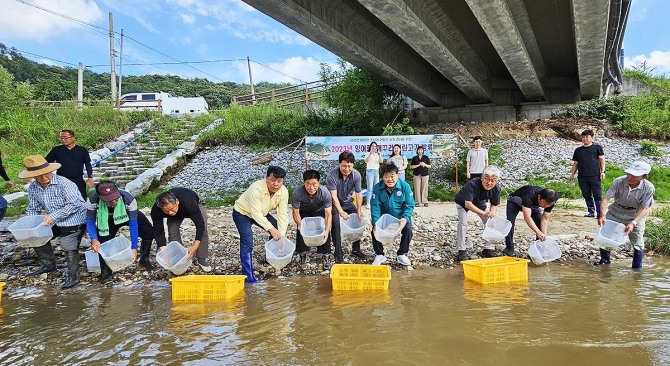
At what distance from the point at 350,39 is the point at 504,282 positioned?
603 centimetres

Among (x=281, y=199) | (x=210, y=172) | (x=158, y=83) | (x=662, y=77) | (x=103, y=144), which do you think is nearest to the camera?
(x=281, y=199)

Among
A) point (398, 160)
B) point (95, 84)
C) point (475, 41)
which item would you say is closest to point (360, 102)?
point (475, 41)

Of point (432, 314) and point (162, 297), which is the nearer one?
point (432, 314)

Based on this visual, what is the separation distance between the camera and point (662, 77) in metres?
19.0

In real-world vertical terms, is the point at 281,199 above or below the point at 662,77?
below

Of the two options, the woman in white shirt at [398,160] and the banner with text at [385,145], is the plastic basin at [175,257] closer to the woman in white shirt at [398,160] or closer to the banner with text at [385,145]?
the woman in white shirt at [398,160]

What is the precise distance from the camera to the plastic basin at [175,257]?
452 cm

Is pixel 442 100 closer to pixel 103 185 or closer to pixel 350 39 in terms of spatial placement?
pixel 350 39

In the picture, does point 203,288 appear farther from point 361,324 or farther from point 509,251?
point 509,251

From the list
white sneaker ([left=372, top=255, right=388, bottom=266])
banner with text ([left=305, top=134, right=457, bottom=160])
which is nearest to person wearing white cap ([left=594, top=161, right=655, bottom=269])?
white sneaker ([left=372, top=255, right=388, bottom=266])

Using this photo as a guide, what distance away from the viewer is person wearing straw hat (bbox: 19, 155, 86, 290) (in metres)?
4.55

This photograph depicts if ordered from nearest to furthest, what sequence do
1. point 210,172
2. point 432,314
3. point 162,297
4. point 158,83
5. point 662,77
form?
point 432,314
point 162,297
point 210,172
point 662,77
point 158,83

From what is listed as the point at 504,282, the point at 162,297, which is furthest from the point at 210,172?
the point at 504,282

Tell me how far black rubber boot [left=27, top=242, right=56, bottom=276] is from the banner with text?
5.84m
